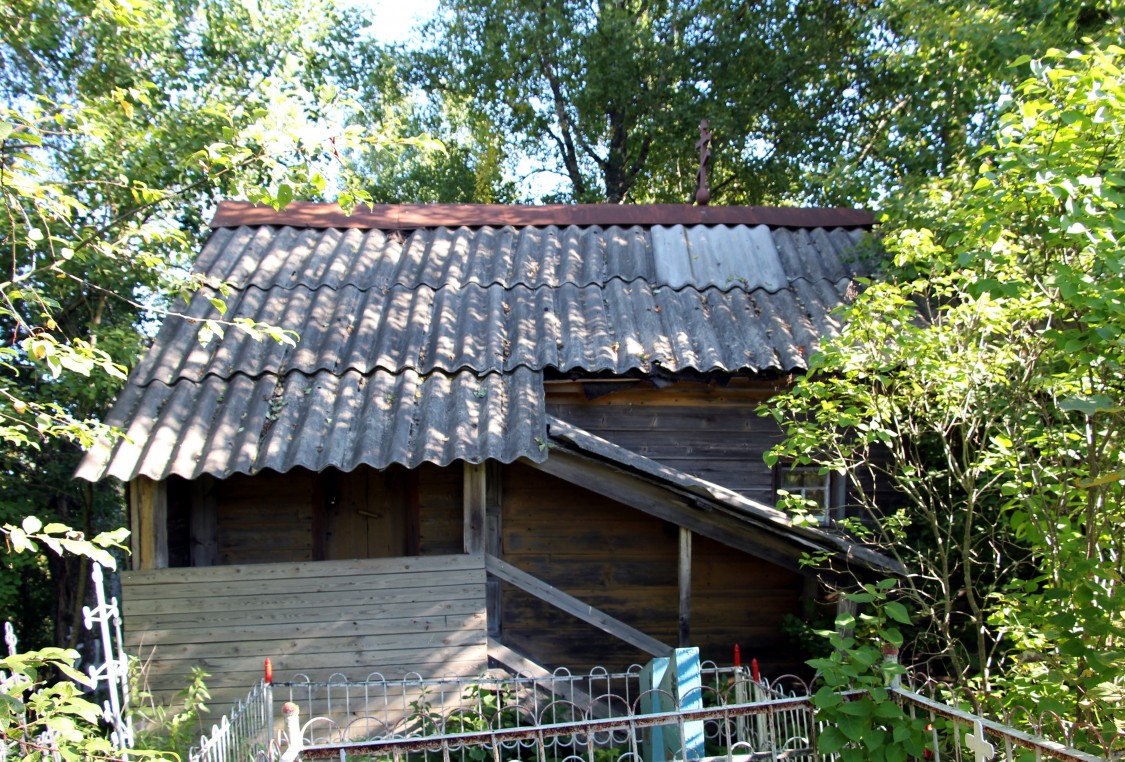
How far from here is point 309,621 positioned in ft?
23.5

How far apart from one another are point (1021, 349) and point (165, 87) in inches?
561

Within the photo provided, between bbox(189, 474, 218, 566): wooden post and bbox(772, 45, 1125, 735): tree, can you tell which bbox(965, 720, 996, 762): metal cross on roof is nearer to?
bbox(772, 45, 1125, 735): tree

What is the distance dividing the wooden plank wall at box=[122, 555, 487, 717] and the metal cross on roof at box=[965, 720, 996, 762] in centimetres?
421

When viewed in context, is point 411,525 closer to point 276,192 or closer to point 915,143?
point 276,192

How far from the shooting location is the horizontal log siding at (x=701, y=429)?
839 centimetres

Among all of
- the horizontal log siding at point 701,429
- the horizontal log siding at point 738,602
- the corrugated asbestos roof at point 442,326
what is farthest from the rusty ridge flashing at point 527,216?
the horizontal log siding at point 738,602

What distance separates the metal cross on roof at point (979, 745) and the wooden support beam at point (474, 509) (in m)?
4.26

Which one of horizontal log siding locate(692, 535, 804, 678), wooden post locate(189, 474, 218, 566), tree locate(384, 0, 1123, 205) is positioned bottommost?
horizontal log siding locate(692, 535, 804, 678)

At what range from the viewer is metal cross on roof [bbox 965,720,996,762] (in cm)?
351

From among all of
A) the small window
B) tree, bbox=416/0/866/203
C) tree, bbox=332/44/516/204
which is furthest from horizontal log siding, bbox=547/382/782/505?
tree, bbox=332/44/516/204

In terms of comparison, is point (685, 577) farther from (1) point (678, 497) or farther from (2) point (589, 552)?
(2) point (589, 552)

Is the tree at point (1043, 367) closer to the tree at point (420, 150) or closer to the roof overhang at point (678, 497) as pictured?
Answer: the roof overhang at point (678, 497)

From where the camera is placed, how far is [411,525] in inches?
332

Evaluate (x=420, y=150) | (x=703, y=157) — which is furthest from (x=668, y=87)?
(x=703, y=157)
